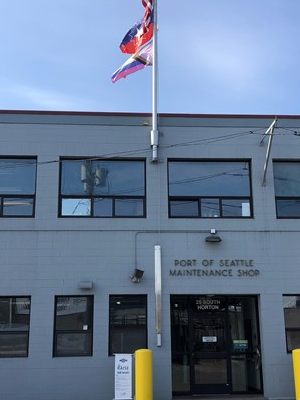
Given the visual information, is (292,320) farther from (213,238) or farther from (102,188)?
(102,188)

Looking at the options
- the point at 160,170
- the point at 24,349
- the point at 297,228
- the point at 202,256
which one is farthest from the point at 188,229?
the point at 24,349

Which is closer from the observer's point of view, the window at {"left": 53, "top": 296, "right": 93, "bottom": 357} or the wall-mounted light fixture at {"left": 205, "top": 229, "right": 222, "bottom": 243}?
the window at {"left": 53, "top": 296, "right": 93, "bottom": 357}

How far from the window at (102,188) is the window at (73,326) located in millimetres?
2134

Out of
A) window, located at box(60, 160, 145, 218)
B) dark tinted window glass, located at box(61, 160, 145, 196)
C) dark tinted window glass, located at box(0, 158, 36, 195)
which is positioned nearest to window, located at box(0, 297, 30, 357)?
window, located at box(60, 160, 145, 218)

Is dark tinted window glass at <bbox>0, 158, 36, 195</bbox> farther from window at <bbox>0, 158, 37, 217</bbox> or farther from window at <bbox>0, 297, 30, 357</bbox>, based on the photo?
window at <bbox>0, 297, 30, 357</bbox>

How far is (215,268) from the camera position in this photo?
11.8 m

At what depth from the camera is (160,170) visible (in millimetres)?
12281

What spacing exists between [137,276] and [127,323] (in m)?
1.15

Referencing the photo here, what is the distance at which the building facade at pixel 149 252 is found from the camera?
11188 millimetres

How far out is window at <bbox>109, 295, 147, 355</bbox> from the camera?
11.3m

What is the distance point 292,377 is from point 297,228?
3.57m

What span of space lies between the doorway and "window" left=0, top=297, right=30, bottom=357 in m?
3.53

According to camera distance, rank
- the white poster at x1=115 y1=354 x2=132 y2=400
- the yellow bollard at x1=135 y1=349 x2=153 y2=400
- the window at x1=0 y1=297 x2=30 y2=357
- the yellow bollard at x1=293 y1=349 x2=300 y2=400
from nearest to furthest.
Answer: the yellow bollard at x1=135 y1=349 x2=153 y2=400 < the yellow bollard at x1=293 y1=349 x2=300 y2=400 < the white poster at x1=115 y1=354 x2=132 y2=400 < the window at x1=0 y1=297 x2=30 y2=357

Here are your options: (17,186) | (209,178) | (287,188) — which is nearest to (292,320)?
(287,188)
